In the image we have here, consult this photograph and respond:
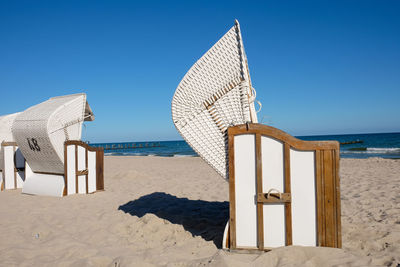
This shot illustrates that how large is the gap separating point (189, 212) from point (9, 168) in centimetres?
708

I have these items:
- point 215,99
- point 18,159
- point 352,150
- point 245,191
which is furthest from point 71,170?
point 352,150

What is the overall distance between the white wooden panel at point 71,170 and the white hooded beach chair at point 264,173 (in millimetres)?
5264

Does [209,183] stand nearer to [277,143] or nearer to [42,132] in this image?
[42,132]

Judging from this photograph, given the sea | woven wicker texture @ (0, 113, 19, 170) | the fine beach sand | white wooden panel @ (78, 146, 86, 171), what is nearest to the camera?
the fine beach sand

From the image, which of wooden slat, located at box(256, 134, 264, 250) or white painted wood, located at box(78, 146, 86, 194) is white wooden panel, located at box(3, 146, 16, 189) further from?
wooden slat, located at box(256, 134, 264, 250)

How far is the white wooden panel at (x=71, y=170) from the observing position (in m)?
7.37

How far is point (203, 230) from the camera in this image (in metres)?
4.31

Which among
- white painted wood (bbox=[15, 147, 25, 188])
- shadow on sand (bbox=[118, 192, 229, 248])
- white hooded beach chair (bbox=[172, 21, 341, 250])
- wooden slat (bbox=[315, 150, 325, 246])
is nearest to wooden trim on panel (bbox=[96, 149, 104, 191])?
shadow on sand (bbox=[118, 192, 229, 248])

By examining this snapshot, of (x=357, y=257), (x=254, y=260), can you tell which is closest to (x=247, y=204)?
(x=254, y=260)

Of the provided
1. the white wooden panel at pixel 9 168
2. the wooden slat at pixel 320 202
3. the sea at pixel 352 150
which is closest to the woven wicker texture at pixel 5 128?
the white wooden panel at pixel 9 168

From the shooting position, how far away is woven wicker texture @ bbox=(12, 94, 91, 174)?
7034mm

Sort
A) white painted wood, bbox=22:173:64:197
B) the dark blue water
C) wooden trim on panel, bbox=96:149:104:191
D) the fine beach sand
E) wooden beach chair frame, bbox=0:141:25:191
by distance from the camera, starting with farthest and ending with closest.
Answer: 1. the dark blue water
2. wooden beach chair frame, bbox=0:141:25:191
3. wooden trim on panel, bbox=96:149:104:191
4. white painted wood, bbox=22:173:64:197
5. the fine beach sand

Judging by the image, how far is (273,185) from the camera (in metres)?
3.26

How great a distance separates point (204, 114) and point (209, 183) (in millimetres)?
5736
